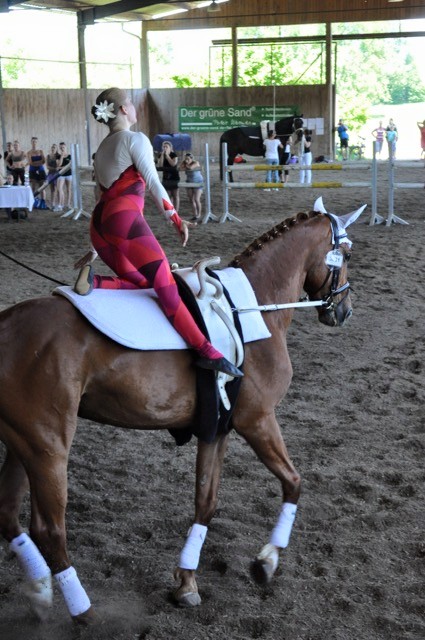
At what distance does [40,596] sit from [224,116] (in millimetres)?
25924

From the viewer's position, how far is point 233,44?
30000mm

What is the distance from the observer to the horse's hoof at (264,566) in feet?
11.1

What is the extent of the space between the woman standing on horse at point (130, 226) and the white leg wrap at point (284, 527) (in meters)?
0.71

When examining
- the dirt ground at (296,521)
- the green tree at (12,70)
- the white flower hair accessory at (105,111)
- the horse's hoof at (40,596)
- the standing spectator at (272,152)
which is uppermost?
the green tree at (12,70)

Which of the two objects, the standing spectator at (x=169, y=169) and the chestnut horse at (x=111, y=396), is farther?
the standing spectator at (x=169, y=169)

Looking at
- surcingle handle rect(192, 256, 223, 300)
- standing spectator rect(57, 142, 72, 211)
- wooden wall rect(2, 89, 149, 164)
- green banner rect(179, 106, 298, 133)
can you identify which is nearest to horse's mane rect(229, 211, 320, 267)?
surcingle handle rect(192, 256, 223, 300)

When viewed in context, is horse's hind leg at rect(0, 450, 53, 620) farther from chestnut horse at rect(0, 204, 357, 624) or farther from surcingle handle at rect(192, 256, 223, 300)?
surcingle handle at rect(192, 256, 223, 300)

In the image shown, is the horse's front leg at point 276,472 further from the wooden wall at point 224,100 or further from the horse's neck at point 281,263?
the wooden wall at point 224,100

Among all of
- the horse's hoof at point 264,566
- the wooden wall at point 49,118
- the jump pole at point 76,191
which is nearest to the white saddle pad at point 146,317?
the horse's hoof at point 264,566

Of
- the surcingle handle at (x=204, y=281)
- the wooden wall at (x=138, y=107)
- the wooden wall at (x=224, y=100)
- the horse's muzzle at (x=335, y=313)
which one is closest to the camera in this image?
the surcingle handle at (x=204, y=281)

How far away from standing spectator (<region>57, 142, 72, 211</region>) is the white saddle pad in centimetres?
1328

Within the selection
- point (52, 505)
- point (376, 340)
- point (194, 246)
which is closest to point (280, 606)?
point (52, 505)

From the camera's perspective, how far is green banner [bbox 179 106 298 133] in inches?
1083

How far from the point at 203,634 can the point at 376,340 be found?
15.2ft
